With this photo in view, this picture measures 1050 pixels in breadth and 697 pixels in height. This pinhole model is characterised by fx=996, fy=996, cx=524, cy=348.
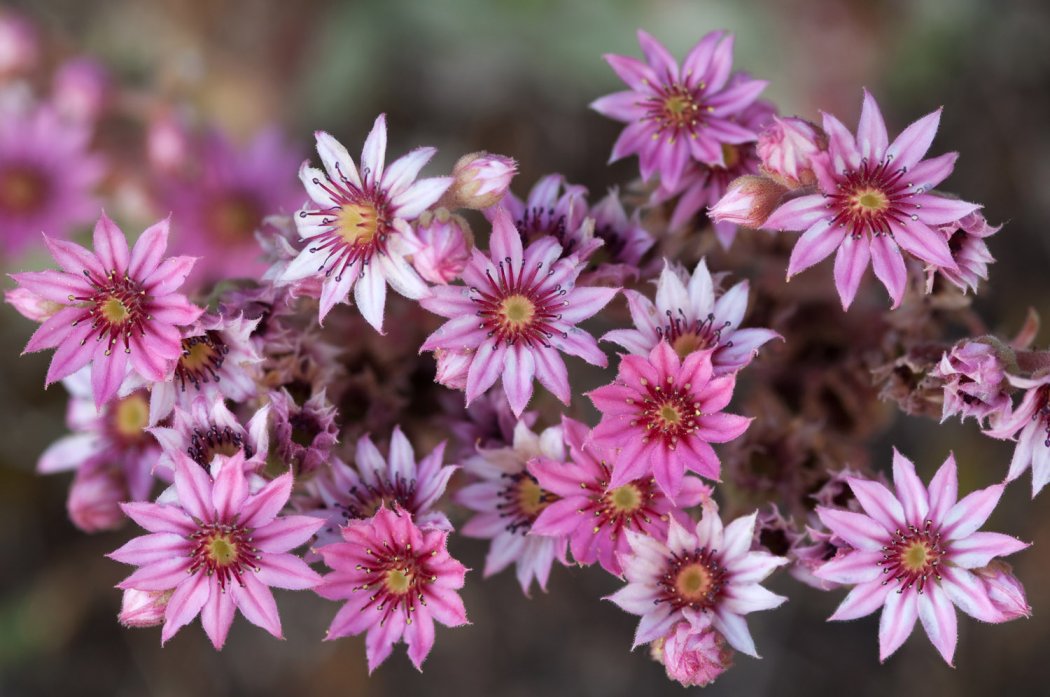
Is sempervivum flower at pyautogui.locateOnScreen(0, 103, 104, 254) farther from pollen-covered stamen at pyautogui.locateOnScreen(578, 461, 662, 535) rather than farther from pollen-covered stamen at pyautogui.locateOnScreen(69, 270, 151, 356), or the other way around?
pollen-covered stamen at pyautogui.locateOnScreen(578, 461, 662, 535)

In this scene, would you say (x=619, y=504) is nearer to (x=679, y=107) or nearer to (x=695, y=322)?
(x=695, y=322)

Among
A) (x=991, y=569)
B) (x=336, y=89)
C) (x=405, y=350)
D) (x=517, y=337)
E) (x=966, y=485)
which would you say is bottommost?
(x=991, y=569)

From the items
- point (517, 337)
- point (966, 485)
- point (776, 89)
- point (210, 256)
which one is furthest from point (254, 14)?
point (966, 485)

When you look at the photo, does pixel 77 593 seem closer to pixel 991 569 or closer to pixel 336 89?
pixel 336 89

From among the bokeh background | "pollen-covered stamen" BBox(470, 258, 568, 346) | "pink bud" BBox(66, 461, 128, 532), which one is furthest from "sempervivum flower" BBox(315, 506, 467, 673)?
the bokeh background

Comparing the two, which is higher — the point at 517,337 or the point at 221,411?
the point at 517,337

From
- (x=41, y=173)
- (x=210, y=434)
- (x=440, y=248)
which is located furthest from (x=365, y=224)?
(x=41, y=173)
